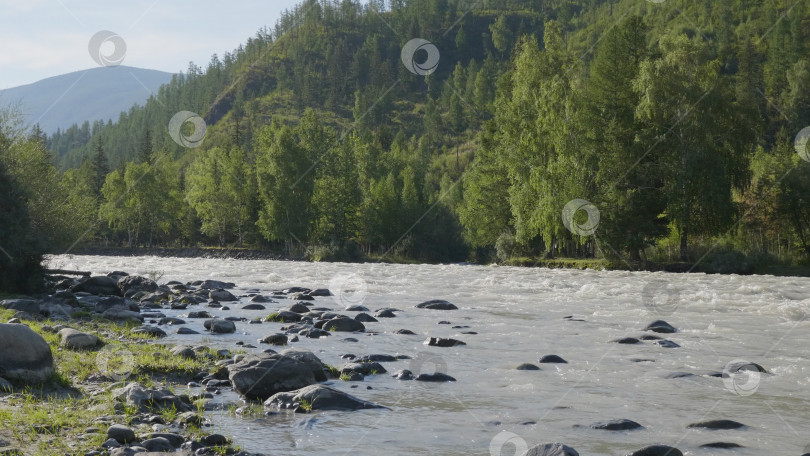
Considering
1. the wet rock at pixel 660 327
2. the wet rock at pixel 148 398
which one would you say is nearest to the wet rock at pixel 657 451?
the wet rock at pixel 148 398

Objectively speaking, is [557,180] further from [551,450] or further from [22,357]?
[551,450]

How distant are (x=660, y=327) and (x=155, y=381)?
1285cm

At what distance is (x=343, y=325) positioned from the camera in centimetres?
1825

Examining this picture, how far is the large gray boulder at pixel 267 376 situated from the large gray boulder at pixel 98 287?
18698mm

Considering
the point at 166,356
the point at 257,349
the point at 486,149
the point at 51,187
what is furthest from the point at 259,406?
the point at 486,149

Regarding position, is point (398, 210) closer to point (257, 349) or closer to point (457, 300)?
point (457, 300)

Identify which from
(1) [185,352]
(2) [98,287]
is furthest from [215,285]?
(1) [185,352]

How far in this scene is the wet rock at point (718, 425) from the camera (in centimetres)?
870

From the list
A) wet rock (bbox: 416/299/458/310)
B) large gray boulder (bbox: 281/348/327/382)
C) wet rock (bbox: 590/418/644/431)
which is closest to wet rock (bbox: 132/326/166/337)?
large gray boulder (bbox: 281/348/327/382)

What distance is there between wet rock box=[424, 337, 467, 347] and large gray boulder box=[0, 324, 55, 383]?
8.45 metres

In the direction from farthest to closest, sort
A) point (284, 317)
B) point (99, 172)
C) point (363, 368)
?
point (99, 172) → point (284, 317) → point (363, 368)

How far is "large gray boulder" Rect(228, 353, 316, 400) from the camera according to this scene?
10.3 metres

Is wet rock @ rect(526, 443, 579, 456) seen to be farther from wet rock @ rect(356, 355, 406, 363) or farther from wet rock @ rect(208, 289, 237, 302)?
wet rock @ rect(208, 289, 237, 302)

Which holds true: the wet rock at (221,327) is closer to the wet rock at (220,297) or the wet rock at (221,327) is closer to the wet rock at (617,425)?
the wet rock at (220,297)
